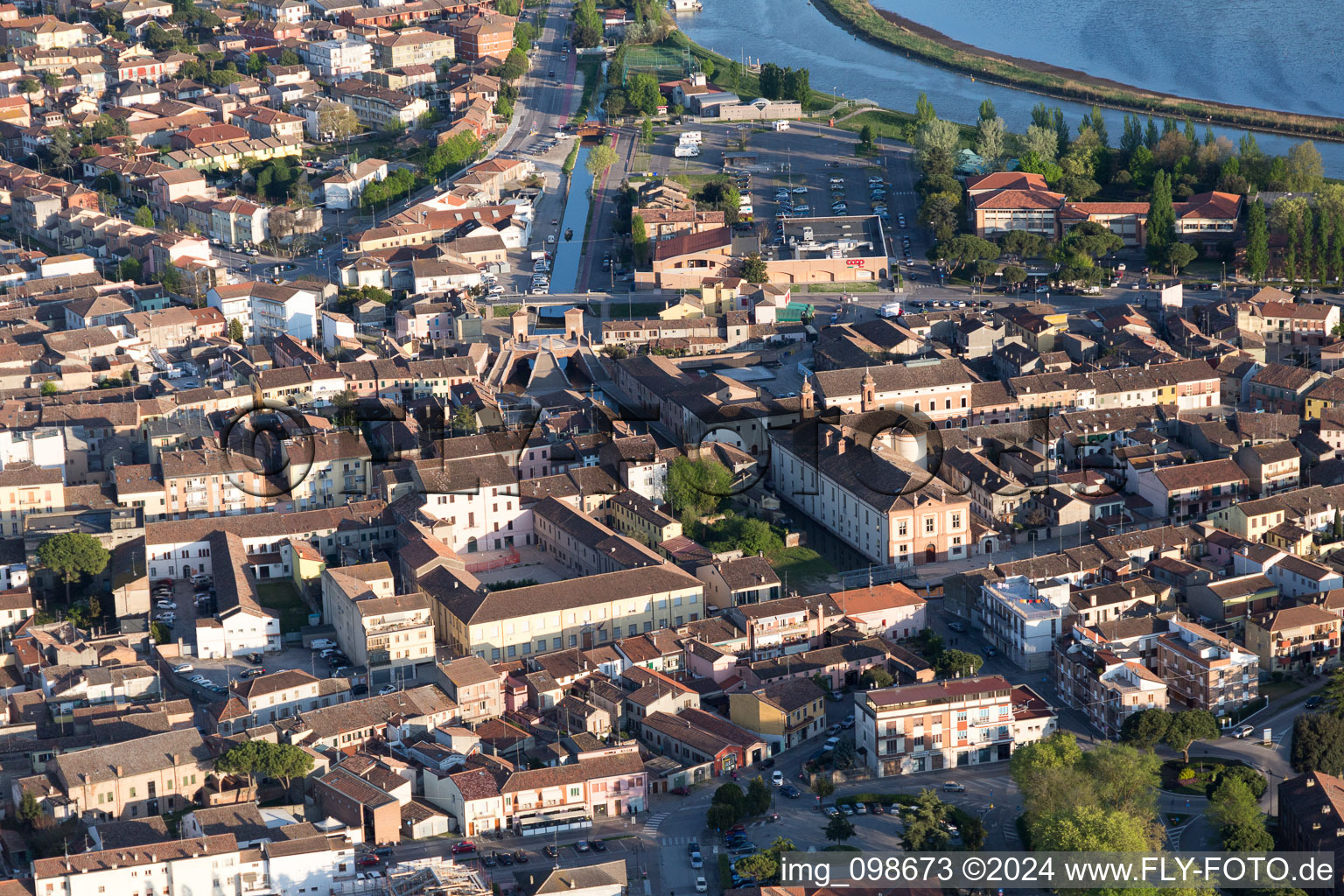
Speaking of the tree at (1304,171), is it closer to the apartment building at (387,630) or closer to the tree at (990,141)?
the tree at (990,141)

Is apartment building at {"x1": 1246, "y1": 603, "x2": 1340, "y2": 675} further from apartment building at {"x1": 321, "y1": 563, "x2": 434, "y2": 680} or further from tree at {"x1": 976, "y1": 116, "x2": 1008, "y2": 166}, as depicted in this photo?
tree at {"x1": 976, "y1": 116, "x2": 1008, "y2": 166}

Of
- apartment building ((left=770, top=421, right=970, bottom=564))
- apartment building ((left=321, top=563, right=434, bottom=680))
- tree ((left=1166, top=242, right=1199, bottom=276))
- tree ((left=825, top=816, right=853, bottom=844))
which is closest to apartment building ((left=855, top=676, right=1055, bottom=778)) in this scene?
tree ((left=825, top=816, right=853, bottom=844))

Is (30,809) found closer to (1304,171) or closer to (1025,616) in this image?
(1025,616)

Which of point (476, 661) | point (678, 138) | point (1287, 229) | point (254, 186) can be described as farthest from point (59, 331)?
point (1287, 229)

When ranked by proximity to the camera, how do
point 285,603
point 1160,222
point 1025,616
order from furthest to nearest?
point 1160,222 < point 285,603 < point 1025,616

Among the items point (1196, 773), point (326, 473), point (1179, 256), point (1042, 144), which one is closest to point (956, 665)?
point (1196, 773)

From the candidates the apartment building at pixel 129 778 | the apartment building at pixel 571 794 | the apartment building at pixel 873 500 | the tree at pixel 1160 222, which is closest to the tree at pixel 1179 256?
the tree at pixel 1160 222

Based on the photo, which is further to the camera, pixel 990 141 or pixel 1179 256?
pixel 990 141
